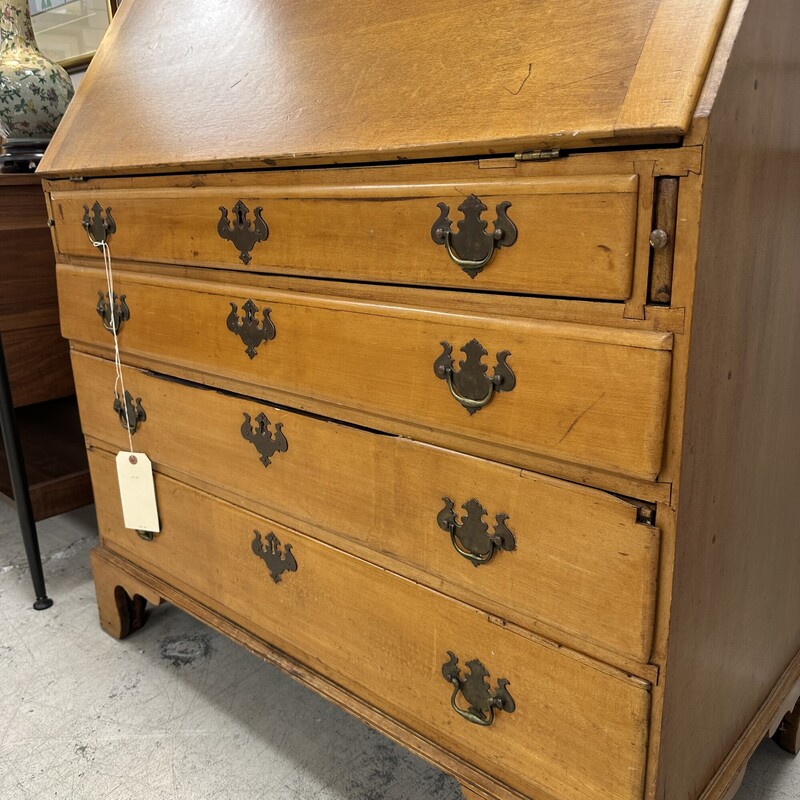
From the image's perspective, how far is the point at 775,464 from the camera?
1.09 m

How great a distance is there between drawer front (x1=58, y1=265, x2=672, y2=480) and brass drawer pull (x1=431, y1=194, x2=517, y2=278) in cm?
7

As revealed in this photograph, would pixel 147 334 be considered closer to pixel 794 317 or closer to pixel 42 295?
pixel 42 295

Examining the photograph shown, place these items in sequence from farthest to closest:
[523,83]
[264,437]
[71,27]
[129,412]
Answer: [71,27] → [129,412] → [264,437] → [523,83]

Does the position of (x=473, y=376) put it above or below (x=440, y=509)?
above

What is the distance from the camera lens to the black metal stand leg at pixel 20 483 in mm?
1784

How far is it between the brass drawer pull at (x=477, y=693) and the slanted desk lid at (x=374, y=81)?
0.71 m

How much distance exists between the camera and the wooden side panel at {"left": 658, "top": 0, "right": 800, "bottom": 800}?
0.81 metres

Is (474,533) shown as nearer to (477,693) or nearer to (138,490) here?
(477,693)

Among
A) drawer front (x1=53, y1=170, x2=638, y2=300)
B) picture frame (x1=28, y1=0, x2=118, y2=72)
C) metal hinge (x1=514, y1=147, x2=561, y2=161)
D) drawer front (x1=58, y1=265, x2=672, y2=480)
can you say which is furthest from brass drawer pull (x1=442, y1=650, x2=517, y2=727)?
picture frame (x1=28, y1=0, x2=118, y2=72)

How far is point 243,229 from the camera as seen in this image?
1.19m

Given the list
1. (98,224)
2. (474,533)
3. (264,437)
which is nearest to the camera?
(474,533)

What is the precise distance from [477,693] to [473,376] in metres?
0.47

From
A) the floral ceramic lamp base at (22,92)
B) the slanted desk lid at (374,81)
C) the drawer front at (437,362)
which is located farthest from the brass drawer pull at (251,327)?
the floral ceramic lamp base at (22,92)

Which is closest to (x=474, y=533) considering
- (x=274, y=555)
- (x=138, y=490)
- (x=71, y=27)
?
(x=274, y=555)
